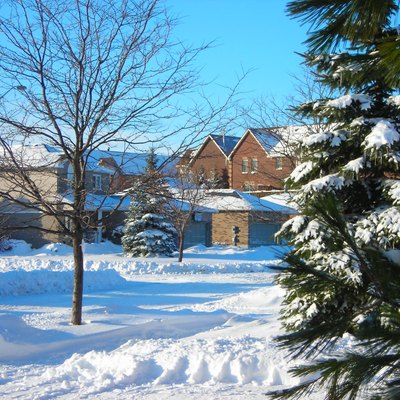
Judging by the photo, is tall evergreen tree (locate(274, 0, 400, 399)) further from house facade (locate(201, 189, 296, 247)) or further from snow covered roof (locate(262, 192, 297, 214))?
house facade (locate(201, 189, 296, 247))

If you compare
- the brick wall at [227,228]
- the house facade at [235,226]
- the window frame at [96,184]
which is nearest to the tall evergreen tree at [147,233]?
the house facade at [235,226]

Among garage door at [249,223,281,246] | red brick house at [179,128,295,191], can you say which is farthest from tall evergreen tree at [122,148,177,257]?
garage door at [249,223,281,246]

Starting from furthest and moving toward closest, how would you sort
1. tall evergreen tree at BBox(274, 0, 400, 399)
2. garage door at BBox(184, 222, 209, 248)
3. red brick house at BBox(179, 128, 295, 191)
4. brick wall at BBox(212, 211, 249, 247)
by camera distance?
1. garage door at BBox(184, 222, 209, 248)
2. brick wall at BBox(212, 211, 249, 247)
3. red brick house at BBox(179, 128, 295, 191)
4. tall evergreen tree at BBox(274, 0, 400, 399)

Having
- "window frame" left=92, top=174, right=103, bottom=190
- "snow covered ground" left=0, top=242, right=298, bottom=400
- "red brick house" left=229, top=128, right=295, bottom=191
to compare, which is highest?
"red brick house" left=229, top=128, right=295, bottom=191

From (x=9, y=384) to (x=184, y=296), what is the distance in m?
10.8

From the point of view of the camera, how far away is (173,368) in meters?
7.61

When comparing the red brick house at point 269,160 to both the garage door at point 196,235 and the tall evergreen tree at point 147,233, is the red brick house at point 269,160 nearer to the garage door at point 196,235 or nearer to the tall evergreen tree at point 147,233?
the garage door at point 196,235

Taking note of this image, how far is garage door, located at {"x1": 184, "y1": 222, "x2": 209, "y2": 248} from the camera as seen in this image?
4488cm

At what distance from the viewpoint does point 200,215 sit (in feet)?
143

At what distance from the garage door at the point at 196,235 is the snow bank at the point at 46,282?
2310cm

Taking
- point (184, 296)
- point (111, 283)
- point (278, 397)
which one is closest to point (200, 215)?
point (111, 283)

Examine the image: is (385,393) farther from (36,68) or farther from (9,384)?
(36,68)

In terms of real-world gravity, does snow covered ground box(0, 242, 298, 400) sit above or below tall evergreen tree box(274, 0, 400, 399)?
below

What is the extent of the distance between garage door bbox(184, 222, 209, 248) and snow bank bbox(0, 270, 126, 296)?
23102mm
